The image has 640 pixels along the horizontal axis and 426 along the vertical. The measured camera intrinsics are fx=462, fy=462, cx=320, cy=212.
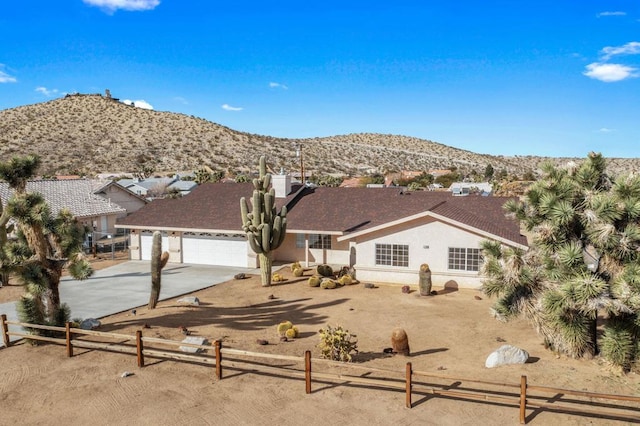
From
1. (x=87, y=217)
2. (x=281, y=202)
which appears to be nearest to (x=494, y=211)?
(x=281, y=202)

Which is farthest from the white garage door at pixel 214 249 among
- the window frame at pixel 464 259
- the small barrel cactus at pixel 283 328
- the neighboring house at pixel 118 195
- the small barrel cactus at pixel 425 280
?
the neighboring house at pixel 118 195

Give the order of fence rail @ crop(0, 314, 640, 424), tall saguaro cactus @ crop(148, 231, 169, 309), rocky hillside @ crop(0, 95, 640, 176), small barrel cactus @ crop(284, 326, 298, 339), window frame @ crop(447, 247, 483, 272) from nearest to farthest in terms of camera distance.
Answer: fence rail @ crop(0, 314, 640, 424), small barrel cactus @ crop(284, 326, 298, 339), tall saguaro cactus @ crop(148, 231, 169, 309), window frame @ crop(447, 247, 483, 272), rocky hillside @ crop(0, 95, 640, 176)

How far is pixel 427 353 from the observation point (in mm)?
15414

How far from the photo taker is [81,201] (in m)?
40.9

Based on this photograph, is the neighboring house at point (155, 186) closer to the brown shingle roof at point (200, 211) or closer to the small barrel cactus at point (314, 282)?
the brown shingle roof at point (200, 211)

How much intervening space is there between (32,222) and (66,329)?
12.9 feet

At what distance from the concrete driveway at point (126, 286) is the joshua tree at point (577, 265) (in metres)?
16.1

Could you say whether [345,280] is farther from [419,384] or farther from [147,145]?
[147,145]

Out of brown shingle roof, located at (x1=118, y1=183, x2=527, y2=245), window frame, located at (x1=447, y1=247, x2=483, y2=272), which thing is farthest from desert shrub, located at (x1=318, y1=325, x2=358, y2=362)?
brown shingle roof, located at (x1=118, y1=183, x2=527, y2=245)

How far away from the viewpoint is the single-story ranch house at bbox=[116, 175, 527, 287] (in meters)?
24.1

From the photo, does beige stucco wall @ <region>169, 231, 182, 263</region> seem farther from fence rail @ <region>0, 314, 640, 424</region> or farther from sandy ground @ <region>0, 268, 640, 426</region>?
fence rail @ <region>0, 314, 640, 424</region>

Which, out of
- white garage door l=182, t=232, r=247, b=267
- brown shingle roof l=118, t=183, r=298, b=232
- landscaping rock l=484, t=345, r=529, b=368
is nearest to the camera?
landscaping rock l=484, t=345, r=529, b=368

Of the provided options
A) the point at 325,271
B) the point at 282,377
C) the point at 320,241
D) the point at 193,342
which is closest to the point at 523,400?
the point at 282,377

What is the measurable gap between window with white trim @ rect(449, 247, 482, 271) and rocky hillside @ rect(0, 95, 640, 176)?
194ft
